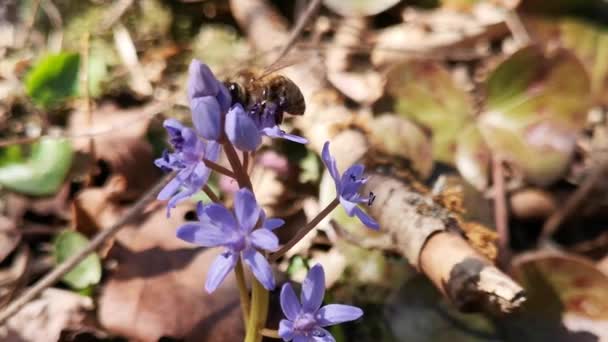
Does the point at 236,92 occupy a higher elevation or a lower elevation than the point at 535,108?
higher

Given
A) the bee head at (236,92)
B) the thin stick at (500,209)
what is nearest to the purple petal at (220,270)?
the bee head at (236,92)

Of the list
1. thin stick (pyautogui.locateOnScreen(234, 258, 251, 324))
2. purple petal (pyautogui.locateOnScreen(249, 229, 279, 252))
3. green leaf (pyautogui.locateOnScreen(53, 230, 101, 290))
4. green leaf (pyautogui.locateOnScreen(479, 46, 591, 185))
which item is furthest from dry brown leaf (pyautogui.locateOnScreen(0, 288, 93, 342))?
green leaf (pyautogui.locateOnScreen(479, 46, 591, 185))

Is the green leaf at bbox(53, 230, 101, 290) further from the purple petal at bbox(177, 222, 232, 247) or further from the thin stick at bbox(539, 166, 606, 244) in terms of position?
the thin stick at bbox(539, 166, 606, 244)

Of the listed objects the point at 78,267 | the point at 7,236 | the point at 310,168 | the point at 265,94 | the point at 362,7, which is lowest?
the point at 7,236

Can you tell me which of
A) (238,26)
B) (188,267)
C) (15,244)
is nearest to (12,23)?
(238,26)

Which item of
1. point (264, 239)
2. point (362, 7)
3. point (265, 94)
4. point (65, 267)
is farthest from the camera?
point (362, 7)

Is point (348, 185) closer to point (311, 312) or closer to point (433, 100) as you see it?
point (311, 312)

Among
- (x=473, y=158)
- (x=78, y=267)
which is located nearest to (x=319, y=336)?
(x=78, y=267)

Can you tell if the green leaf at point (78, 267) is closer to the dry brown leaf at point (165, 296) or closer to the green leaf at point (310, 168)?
the dry brown leaf at point (165, 296)
